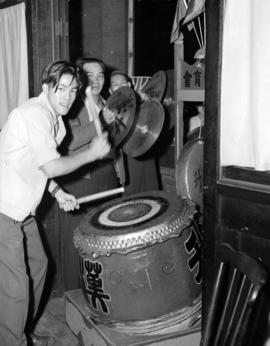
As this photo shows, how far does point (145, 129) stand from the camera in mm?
4512

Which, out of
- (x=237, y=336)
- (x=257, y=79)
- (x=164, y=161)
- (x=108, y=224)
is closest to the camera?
(x=237, y=336)

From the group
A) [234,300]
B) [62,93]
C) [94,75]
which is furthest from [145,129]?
[234,300]

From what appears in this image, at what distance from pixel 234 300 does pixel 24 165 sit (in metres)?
1.76

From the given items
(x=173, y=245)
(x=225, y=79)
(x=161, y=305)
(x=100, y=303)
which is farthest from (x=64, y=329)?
(x=225, y=79)

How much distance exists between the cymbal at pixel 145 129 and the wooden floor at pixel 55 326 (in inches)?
68.4

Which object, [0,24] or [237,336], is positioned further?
[0,24]

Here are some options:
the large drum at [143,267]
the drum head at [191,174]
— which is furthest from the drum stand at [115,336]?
the drum head at [191,174]

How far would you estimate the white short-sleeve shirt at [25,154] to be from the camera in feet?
9.41

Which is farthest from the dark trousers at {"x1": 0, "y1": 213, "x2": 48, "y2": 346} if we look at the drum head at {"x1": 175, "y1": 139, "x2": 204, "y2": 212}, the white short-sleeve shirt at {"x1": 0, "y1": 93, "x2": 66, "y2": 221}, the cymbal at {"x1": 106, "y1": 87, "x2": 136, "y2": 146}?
the drum head at {"x1": 175, "y1": 139, "x2": 204, "y2": 212}

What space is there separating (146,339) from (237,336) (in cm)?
138

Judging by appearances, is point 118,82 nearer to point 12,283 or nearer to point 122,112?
point 122,112

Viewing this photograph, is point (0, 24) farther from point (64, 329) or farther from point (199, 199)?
point (64, 329)

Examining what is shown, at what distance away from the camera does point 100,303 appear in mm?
3104

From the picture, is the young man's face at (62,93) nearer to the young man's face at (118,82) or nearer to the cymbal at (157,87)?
the young man's face at (118,82)
